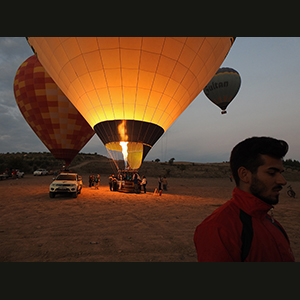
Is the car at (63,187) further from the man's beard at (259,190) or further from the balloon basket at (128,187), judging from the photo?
the man's beard at (259,190)

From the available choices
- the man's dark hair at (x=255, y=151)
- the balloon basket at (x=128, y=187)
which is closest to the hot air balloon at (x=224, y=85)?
the balloon basket at (x=128, y=187)

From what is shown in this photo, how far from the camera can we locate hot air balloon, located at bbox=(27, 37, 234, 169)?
27.4 feet

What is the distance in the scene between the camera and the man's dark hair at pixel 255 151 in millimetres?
1386

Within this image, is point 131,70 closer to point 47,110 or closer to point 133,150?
point 133,150

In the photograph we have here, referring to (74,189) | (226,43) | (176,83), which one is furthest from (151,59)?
(74,189)

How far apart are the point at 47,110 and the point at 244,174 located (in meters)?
21.6

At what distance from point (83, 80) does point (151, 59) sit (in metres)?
3.49

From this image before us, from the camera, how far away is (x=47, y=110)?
19547mm

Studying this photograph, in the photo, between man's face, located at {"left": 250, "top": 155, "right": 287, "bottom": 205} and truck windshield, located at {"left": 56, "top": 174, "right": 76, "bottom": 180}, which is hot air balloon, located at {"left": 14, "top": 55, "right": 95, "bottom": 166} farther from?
man's face, located at {"left": 250, "top": 155, "right": 287, "bottom": 205}

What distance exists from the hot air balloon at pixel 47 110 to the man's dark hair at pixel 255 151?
68.1 feet

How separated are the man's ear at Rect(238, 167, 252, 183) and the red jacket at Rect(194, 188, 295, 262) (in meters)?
0.10

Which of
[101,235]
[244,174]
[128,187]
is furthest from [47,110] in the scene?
[244,174]

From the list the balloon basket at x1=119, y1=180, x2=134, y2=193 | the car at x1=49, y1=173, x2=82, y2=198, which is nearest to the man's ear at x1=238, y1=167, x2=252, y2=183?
the car at x1=49, y1=173, x2=82, y2=198

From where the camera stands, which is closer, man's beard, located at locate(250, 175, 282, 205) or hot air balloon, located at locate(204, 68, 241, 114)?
man's beard, located at locate(250, 175, 282, 205)
